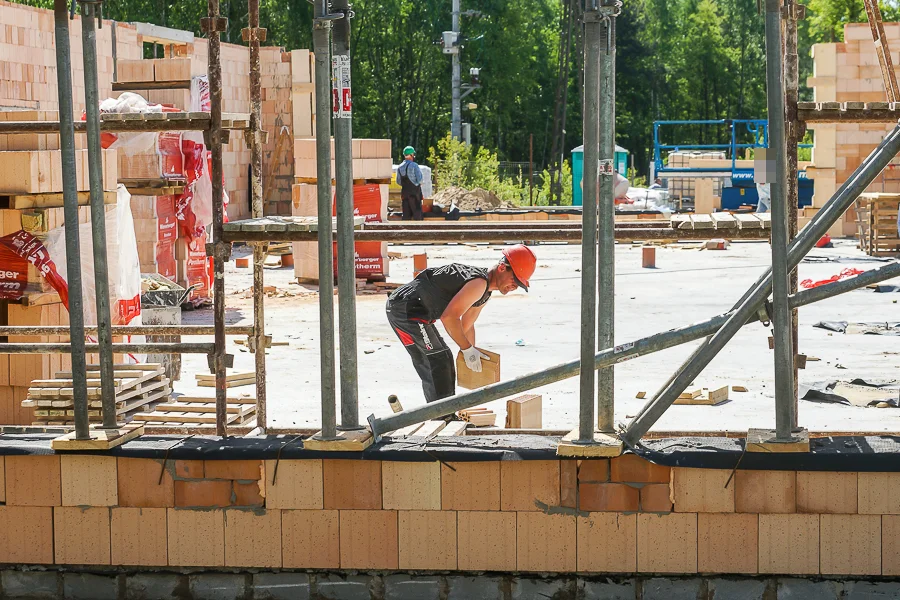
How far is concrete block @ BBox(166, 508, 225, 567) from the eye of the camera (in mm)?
5266

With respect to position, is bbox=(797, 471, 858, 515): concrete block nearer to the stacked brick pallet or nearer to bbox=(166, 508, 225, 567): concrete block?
bbox=(166, 508, 225, 567): concrete block

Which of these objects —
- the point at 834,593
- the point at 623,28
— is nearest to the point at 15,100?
the point at 834,593

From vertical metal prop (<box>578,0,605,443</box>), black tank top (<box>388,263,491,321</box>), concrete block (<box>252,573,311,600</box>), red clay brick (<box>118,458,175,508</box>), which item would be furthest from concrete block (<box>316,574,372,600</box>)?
black tank top (<box>388,263,491,321</box>)

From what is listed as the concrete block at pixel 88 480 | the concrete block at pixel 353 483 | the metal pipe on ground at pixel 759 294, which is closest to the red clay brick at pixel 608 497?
the metal pipe on ground at pixel 759 294

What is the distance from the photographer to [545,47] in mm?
66625

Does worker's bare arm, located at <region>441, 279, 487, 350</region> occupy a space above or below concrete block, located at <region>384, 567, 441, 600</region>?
above

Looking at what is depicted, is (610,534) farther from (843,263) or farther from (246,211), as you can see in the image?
(246,211)

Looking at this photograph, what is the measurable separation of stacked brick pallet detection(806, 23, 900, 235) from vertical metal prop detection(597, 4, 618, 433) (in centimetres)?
2134

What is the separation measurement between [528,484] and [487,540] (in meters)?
0.31

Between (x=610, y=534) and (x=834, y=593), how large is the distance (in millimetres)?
958

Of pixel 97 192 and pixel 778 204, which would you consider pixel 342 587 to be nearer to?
pixel 97 192

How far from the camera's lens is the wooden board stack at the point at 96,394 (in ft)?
27.2

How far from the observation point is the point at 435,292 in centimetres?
844

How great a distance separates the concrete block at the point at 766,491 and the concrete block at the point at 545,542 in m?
0.72
